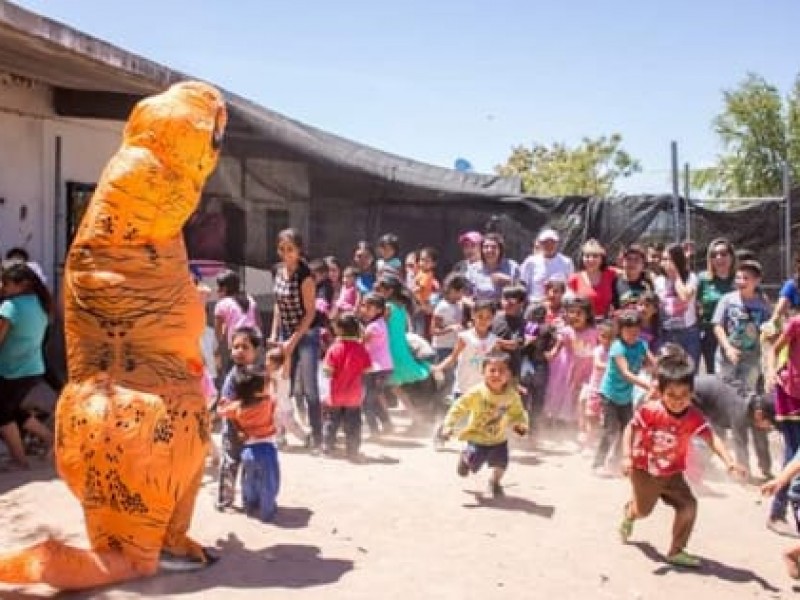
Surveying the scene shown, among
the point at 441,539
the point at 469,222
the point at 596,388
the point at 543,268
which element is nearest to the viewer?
the point at 441,539

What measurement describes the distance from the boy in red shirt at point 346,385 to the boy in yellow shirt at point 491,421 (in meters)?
1.29

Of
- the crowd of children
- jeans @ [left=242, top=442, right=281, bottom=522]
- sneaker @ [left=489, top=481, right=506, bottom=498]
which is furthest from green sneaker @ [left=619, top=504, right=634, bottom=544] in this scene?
jeans @ [left=242, top=442, right=281, bottom=522]

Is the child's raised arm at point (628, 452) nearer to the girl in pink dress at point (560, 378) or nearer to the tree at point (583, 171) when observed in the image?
the girl in pink dress at point (560, 378)

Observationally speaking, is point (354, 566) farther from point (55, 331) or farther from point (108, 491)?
point (55, 331)

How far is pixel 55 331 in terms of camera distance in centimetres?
959

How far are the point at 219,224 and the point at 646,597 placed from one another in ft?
25.6

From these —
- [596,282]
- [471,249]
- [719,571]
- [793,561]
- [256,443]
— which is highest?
[471,249]

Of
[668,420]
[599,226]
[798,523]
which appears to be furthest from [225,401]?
[599,226]

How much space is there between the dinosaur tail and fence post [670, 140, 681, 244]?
8.05 m

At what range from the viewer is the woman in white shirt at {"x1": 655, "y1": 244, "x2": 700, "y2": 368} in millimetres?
7883

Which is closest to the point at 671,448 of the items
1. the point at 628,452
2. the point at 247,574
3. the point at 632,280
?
the point at 628,452

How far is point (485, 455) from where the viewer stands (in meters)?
6.21

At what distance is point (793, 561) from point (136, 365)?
11.0 feet

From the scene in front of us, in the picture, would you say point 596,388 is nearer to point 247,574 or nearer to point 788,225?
point 247,574
